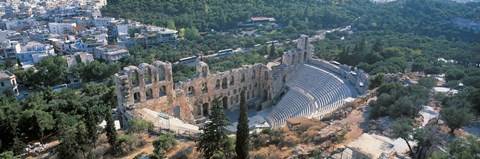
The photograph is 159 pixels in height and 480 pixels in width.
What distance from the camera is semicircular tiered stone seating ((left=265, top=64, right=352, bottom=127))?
38844mm

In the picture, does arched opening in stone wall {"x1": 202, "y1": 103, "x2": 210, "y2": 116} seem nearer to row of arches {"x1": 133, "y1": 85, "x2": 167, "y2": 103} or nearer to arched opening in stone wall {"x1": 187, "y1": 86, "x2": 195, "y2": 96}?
arched opening in stone wall {"x1": 187, "y1": 86, "x2": 195, "y2": 96}

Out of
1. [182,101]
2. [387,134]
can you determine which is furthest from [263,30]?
[387,134]

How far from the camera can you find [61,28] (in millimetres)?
80250

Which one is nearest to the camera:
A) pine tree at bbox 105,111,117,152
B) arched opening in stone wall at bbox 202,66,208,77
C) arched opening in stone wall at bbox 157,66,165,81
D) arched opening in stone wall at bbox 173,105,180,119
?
pine tree at bbox 105,111,117,152

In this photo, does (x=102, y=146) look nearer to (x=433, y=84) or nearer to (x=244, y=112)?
(x=244, y=112)

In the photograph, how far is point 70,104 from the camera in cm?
3684

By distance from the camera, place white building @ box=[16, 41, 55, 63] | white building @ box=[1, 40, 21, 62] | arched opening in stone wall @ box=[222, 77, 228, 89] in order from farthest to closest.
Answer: white building @ box=[1, 40, 21, 62] → white building @ box=[16, 41, 55, 63] → arched opening in stone wall @ box=[222, 77, 228, 89]

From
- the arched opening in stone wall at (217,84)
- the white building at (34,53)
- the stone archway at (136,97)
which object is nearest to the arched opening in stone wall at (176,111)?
the stone archway at (136,97)

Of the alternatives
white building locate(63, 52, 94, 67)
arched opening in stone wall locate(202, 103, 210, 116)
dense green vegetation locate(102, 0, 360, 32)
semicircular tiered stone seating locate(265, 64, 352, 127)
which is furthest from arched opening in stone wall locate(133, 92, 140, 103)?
dense green vegetation locate(102, 0, 360, 32)

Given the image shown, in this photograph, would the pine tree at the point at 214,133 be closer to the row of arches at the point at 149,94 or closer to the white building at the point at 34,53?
the row of arches at the point at 149,94

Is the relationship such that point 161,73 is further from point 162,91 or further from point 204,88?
point 204,88

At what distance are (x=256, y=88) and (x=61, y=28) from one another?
54.2 metres

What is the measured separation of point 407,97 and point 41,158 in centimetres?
2947

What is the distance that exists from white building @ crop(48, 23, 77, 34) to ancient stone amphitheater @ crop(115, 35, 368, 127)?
1817 inches
